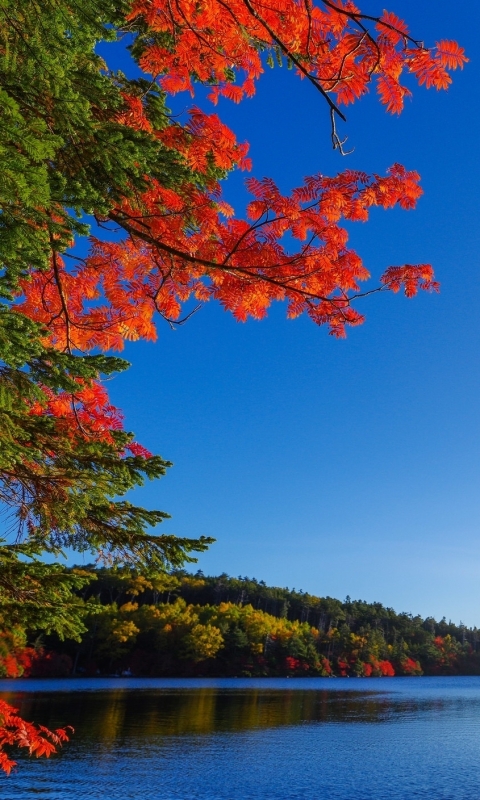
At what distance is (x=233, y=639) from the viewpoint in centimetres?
10194

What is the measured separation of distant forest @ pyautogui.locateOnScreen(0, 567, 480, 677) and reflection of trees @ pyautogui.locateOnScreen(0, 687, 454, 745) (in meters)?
20.9

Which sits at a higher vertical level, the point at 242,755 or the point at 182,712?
the point at 242,755

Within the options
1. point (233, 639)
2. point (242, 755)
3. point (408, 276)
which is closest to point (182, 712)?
point (242, 755)

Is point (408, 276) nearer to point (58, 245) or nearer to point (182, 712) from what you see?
point (58, 245)

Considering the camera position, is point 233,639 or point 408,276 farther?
point 233,639

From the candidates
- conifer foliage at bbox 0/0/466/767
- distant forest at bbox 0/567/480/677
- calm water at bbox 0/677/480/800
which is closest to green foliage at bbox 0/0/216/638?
conifer foliage at bbox 0/0/466/767

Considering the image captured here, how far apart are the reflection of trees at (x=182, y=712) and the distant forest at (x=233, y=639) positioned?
2088cm

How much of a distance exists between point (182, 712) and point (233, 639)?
209 feet

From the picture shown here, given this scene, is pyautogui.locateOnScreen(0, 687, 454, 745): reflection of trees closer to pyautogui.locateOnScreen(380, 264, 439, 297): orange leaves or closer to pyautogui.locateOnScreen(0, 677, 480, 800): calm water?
pyautogui.locateOnScreen(0, 677, 480, 800): calm water

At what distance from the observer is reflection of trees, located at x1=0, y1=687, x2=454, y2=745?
3291cm

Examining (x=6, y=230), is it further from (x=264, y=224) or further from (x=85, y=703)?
(x=85, y=703)

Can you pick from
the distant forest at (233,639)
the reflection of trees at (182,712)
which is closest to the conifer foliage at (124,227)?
the reflection of trees at (182,712)

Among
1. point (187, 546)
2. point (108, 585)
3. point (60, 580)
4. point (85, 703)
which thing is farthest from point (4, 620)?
point (108, 585)

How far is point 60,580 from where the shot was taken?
5.12 metres
